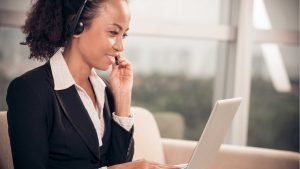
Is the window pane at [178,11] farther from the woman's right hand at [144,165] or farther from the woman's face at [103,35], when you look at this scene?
the woman's right hand at [144,165]

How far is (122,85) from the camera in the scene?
1862 millimetres

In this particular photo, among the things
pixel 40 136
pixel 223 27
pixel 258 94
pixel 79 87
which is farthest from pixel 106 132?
pixel 258 94

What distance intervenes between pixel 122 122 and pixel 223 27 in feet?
4.49

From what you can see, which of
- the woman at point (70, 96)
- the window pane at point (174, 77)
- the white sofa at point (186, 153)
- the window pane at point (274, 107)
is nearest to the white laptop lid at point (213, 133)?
the woman at point (70, 96)

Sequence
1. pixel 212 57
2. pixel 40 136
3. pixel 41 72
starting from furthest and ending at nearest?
pixel 212 57
pixel 41 72
pixel 40 136

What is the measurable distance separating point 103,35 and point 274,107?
6.68 ft

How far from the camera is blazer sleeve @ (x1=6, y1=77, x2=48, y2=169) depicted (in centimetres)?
147

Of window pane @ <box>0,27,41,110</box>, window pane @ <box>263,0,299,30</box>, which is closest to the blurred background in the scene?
window pane @ <box>263,0,299,30</box>

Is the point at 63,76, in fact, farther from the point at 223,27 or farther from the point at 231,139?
the point at 231,139

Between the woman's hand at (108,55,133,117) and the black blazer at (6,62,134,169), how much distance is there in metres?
0.08

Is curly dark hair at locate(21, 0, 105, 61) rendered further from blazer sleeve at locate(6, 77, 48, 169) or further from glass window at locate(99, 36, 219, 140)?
glass window at locate(99, 36, 219, 140)

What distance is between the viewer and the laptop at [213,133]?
1.41 m

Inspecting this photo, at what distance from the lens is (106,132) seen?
1748 millimetres

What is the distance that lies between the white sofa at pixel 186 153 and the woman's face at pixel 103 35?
1.89ft
